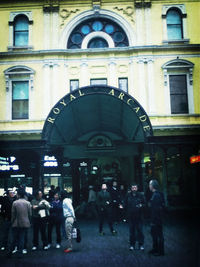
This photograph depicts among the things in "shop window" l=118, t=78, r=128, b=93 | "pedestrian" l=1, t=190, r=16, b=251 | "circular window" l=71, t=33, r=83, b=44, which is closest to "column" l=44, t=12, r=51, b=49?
"circular window" l=71, t=33, r=83, b=44

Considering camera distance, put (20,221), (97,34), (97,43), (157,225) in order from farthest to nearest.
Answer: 1. (97,43)
2. (97,34)
3. (20,221)
4. (157,225)

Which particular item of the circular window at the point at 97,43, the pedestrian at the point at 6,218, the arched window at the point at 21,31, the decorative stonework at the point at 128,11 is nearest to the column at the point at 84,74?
the circular window at the point at 97,43

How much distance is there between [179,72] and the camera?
62.6 feet

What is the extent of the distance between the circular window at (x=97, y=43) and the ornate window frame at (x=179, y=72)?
12.7 ft

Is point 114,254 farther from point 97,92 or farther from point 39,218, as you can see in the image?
point 97,92

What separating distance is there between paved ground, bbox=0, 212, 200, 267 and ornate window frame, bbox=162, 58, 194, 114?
825 centimetres

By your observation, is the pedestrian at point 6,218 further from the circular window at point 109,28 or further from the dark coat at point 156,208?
the circular window at point 109,28

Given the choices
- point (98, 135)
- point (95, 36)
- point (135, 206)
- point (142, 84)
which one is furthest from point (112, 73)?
point (135, 206)

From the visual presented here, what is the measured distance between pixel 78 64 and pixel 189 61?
6409 mm

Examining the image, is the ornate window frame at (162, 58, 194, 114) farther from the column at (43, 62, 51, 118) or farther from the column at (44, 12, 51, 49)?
the column at (44, 12, 51, 49)

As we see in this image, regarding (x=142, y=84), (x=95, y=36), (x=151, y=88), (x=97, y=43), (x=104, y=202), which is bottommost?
(x=104, y=202)

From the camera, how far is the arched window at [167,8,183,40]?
19.3 m

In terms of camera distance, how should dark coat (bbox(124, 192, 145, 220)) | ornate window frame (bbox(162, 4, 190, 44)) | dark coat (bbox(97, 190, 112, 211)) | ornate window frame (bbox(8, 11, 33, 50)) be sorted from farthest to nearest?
ornate window frame (bbox(8, 11, 33, 50)) < ornate window frame (bbox(162, 4, 190, 44)) < dark coat (bbox(97, 190, 112, 211)) < dark coat (bbox(124, 192, 145, 220))

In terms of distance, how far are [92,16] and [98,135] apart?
724cm
